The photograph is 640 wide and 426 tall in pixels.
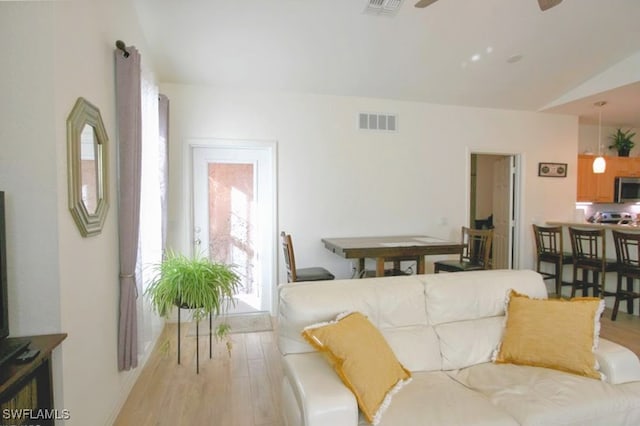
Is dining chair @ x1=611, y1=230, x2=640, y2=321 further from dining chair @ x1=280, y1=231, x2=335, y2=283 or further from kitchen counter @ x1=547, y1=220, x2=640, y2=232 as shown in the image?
dining chair @ x1=280, y1=231, x2=335, y2=283

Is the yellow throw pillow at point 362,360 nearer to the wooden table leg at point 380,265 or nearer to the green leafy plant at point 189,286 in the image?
the green leafy plant at point 189,286

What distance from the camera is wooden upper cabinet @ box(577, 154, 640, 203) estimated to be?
564 centimetres

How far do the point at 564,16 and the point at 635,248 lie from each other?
8.97ft

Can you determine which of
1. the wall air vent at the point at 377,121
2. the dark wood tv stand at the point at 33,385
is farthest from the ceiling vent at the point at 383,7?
the dark wood tv stand at the point at 33,385

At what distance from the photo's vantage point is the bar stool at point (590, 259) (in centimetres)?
411

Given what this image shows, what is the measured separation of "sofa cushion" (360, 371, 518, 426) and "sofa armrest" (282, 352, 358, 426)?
15cm

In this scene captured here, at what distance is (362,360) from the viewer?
162cm

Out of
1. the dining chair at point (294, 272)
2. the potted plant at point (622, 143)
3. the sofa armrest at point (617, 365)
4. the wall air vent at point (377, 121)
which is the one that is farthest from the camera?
the potted plant at point (622, 143)

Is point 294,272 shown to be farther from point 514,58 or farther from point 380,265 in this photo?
point 514,58

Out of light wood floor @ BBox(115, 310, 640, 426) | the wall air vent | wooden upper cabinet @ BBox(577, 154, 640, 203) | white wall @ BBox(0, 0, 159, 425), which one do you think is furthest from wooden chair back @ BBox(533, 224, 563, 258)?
white wall @ BBox(0, 0, 159, 425)

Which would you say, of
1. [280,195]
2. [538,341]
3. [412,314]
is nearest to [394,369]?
[412,314]

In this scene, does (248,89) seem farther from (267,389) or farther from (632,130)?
(632,130)

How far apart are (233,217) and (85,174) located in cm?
232
